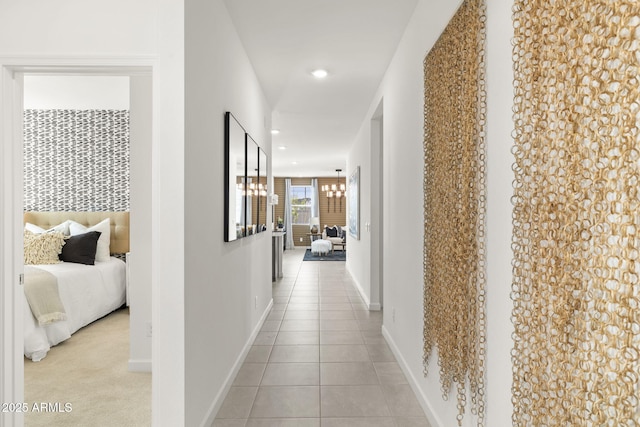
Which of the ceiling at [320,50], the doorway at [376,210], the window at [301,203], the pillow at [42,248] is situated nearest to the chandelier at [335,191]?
the window at [301,203]

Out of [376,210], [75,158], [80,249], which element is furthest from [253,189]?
[75,158]

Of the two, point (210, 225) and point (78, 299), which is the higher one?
point (210, 225)

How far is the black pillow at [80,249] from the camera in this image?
438cm

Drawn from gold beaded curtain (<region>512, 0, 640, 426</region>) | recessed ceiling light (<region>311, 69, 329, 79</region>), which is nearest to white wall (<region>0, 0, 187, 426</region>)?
gold beaded curtain (<region>512, 0, 640, 426</region>)

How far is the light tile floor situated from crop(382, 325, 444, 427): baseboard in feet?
0.13

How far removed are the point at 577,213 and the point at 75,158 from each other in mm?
5826

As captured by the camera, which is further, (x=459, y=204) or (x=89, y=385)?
(x=89, y=385)

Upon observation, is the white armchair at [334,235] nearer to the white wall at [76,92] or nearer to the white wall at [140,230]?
the white wall at [76,92]

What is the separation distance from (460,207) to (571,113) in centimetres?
74

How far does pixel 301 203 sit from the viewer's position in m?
14.0

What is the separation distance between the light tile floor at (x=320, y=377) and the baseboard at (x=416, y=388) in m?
0.04

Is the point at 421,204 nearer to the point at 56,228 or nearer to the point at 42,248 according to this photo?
the point at 42,248

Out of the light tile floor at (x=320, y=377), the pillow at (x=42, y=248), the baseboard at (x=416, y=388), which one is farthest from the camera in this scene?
the pillow at (x=42, y=248)

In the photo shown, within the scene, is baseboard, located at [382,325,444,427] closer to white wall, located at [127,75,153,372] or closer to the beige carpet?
the beige carpet
